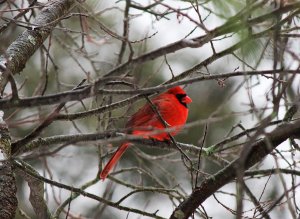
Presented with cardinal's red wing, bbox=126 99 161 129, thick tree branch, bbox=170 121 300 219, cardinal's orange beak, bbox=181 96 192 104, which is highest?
cardinal's orange beak, bbox=181 96 192 104

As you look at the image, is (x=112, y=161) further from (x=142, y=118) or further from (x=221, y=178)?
(x=221, y=178)

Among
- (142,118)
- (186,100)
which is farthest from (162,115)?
(186,100)

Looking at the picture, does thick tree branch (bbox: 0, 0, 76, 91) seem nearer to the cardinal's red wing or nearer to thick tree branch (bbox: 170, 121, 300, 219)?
the cardinal's red wing

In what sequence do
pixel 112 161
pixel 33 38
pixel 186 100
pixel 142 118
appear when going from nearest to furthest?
pixel 33 38 < pixel 112 161 < pixel 142 118 < pixel 186 100

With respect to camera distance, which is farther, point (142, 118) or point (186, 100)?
point (186, 100)

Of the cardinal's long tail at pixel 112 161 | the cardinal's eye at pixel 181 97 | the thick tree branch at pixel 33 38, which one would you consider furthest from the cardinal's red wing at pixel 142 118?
the thick tree branch at pixel 33 38

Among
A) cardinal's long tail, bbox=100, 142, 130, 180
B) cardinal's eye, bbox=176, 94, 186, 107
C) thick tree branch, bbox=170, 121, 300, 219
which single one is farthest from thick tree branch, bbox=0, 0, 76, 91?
cardinal's eye, bbox=176, 94, 186, 107

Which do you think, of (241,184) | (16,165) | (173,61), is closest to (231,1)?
(241,184)

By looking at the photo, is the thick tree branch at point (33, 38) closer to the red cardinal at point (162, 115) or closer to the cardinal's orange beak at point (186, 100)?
the red cardinal at point (162, 115)

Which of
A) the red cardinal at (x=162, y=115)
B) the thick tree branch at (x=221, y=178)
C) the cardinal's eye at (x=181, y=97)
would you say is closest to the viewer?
the thick tree branch at (x=221, y=178)

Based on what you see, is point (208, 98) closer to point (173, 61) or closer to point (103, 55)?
point (173, 61)

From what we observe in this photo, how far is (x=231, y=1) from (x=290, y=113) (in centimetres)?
90

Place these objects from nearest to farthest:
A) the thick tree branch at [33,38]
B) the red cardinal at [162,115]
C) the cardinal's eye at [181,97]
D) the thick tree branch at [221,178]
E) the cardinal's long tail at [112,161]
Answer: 1. the thick tree branch at [221,178]
2. the thick tree branch at [33,38]
3. the cardinal's long tail at [112,161]
4. the red cardinal at [162,115]
5. the cardinal's eye at [181,97]

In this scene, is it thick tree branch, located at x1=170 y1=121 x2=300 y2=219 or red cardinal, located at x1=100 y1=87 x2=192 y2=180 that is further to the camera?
red cardinal, located at x1=100 y1=87 x2=192 y2=180
